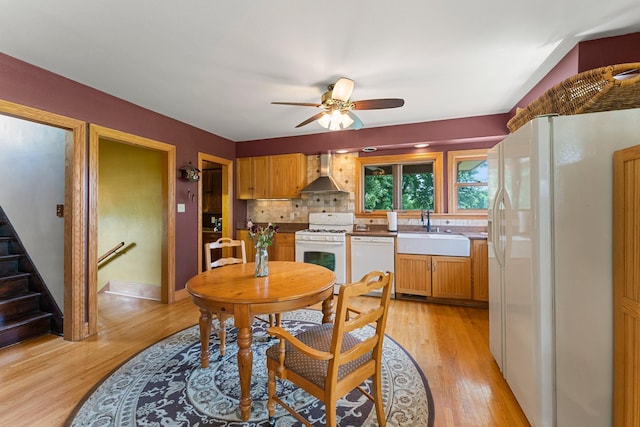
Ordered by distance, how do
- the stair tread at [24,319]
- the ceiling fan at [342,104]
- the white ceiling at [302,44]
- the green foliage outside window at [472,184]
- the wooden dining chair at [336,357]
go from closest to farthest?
the wooden dining chair at [336,357] < the white ceiling at [302,44] < the ceiling fan at [342,104] < the stair tread at [24,319] < the green foliage outside window at [472,184]

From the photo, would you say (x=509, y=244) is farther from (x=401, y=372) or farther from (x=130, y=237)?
(x=130, y=237)

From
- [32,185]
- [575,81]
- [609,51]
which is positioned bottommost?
[32,185]

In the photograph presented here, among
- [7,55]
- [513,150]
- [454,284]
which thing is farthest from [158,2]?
[454,284]

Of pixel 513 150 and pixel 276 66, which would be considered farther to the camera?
pixel 276 66

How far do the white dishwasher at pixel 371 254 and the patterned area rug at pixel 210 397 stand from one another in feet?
4.89

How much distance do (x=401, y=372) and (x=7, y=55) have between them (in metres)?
3.87

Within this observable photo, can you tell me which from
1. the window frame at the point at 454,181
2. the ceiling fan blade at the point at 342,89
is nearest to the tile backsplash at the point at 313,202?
the window frame at the point at 454,181

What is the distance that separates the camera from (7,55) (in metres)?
2.09

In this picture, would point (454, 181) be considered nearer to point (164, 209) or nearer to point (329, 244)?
point (329, 244)

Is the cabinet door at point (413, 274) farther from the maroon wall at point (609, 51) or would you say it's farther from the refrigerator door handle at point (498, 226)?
the maroon wall at point (609, 51)

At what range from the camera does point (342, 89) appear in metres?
2.39

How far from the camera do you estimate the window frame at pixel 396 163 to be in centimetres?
395

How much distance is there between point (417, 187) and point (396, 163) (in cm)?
49

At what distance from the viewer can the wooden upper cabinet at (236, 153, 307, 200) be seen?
4414mm
